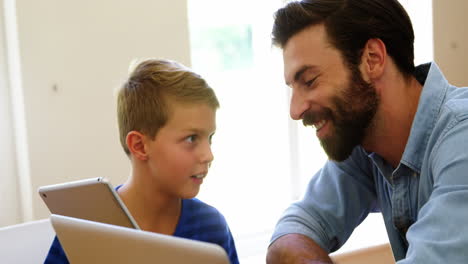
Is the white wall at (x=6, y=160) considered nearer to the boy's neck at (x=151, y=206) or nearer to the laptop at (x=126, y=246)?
the boy's neck at (x=151, y=206)

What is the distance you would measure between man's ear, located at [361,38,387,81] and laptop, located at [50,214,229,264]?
777 millimetres

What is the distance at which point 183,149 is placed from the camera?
1.31 metres

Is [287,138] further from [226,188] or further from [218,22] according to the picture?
[218,22]

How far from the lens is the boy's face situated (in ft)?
4.29

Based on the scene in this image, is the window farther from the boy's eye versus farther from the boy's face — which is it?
the boy's eye

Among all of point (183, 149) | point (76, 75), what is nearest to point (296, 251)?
point (183, 149)

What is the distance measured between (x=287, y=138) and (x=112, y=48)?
135cm

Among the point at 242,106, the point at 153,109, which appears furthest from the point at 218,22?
the point at 153,109

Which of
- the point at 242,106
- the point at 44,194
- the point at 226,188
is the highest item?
the point at 44,194

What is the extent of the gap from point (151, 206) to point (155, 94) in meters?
0.29

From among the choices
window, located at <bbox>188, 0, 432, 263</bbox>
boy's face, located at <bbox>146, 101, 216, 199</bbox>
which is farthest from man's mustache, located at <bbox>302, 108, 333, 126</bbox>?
window, located at <bbox>188, 0, 432, 263</bbox>

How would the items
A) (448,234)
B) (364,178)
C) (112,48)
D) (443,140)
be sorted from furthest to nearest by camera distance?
(112,48) → (364,178) → (443,140) → (448,234)

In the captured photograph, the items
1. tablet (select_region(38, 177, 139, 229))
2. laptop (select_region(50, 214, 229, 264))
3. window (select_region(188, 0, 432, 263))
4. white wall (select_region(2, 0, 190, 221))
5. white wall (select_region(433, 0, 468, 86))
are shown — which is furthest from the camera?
white wall (select_region(433, 0, 468, 86))

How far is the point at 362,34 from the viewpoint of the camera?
125cm
